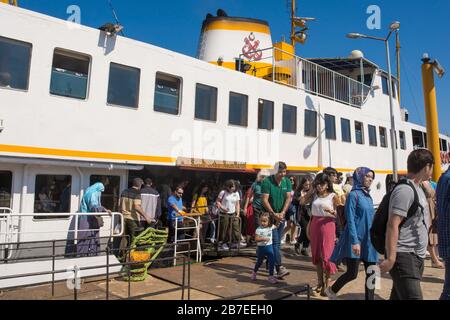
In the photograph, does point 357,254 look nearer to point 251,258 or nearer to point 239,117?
point 251,258

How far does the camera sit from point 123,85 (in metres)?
7.52

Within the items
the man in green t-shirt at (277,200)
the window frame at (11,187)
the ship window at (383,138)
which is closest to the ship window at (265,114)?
the man in green t-shirt at (277,200)

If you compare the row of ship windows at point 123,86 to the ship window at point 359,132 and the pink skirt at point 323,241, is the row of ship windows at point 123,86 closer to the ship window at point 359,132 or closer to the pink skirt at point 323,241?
the ship window at point 359,132

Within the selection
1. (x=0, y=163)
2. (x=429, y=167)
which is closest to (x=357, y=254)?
(x=429, y=167)

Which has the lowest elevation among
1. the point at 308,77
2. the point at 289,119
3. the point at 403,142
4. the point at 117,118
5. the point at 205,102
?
the point at 117,118

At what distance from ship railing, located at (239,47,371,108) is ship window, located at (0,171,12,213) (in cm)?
759

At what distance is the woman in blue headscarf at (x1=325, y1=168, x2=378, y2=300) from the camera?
434 cm

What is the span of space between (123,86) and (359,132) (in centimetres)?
993

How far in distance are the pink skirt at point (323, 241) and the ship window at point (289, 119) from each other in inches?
243

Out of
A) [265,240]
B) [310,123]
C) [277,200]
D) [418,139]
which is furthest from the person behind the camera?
[418,139]

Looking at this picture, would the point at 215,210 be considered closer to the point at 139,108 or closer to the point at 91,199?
the point at 139,108

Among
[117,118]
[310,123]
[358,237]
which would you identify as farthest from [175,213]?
[310,123]

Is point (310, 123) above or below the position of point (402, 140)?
below
